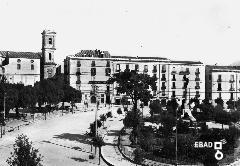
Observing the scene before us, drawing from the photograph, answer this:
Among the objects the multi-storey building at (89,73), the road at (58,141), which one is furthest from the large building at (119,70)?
the road at (58,141)

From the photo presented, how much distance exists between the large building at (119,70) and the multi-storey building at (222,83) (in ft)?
8.20

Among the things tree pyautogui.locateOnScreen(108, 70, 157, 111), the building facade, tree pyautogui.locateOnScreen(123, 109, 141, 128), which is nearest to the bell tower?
the building facade

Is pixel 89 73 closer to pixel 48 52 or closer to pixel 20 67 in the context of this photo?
pixel 48 52

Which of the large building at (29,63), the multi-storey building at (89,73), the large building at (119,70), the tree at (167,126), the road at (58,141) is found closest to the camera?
the road at (58,141)

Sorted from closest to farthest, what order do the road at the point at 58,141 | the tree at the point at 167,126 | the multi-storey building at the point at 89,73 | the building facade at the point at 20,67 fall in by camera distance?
the road at the point at 58,141
the tree at the point at 167,126
the multi-storey building at the point at 89,73
the building facade at the point at 20,67

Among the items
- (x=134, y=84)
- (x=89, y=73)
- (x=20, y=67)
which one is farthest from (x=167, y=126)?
(x=20, y=67)

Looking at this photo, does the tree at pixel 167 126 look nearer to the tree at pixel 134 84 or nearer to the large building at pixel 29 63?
the tree at pixel 134 84

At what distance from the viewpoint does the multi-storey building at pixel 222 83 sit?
89.2 metres

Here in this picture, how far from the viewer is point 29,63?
8400 cm

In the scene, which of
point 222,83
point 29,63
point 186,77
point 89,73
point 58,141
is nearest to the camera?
point 58,141

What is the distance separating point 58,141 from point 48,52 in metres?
49.6

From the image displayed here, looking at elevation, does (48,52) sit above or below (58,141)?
above

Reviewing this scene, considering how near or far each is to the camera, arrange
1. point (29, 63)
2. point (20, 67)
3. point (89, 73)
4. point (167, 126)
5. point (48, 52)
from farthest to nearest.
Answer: point (48, 52), point (29, 63), point (20, 67), point (89, 73), point (167, 126)

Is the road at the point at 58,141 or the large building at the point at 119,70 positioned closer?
the road at the point at 58,141
